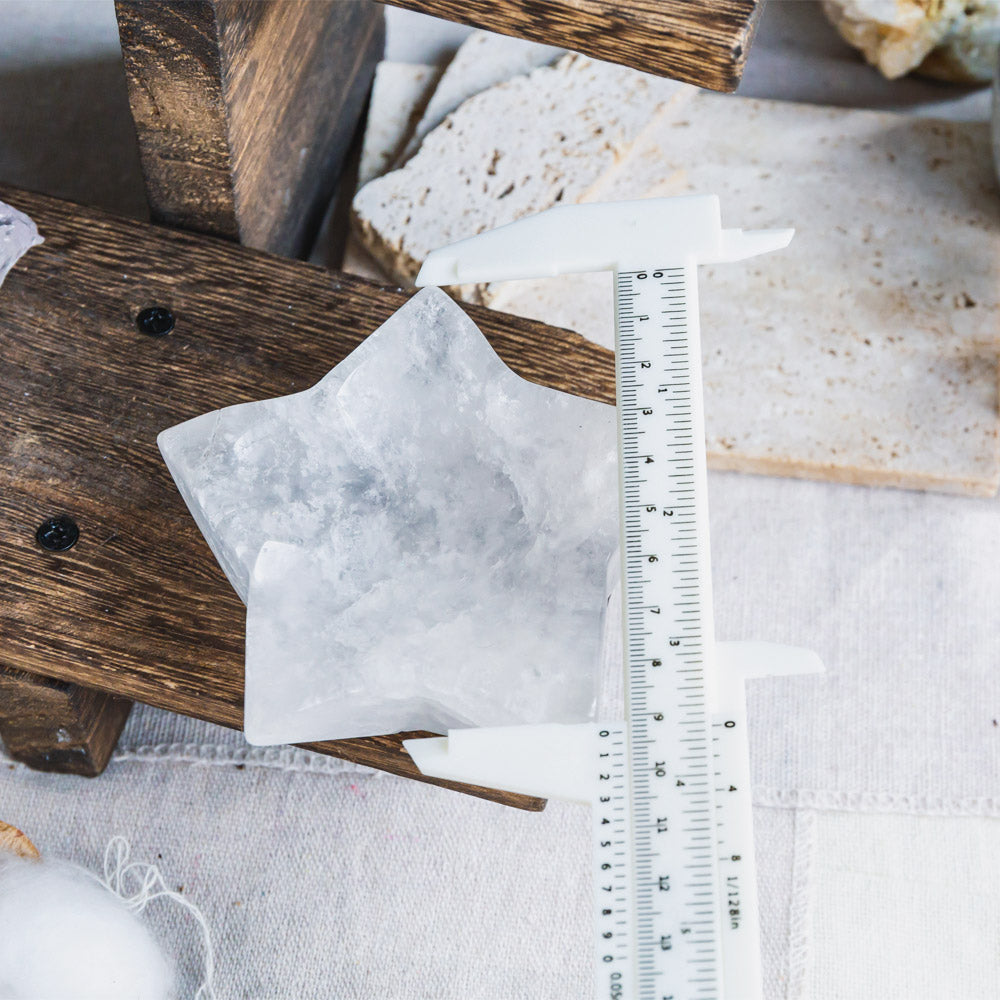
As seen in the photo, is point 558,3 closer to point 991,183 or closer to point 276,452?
point 276,452

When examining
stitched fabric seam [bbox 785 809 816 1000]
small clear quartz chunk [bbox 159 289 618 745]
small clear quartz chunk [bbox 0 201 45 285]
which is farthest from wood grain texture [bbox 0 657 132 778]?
stitched fabric seam [bbox 785 809 816 1000]

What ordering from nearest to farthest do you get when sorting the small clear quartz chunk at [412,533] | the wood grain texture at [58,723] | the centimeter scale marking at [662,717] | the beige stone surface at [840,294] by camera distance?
the centimeter scale marking at [662,717], the small clear quartz chunk at [412,533], the wood grain texture at [58,723], the beige stone surface at [840,294]

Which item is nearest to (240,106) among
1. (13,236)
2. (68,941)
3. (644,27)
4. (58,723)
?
(13,236)

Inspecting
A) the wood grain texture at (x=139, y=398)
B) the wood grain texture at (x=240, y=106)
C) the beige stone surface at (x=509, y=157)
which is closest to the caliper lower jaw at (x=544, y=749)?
the wood grain texture at (x=139, y=398)

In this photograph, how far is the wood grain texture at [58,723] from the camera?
826mm

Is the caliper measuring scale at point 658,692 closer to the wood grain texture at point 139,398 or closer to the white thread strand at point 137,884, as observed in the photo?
the wood grain texture at point 139,398

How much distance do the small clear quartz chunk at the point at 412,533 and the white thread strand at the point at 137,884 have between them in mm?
302

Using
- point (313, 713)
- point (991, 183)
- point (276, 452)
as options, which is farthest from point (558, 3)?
point (991, 183)

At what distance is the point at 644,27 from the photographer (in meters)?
0.68

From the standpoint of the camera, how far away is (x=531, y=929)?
92 cm

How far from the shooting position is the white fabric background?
0.91 m

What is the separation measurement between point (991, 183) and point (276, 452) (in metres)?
0.87

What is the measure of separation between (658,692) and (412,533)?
0.70 ft

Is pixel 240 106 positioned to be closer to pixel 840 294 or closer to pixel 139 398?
pixel 139 398
